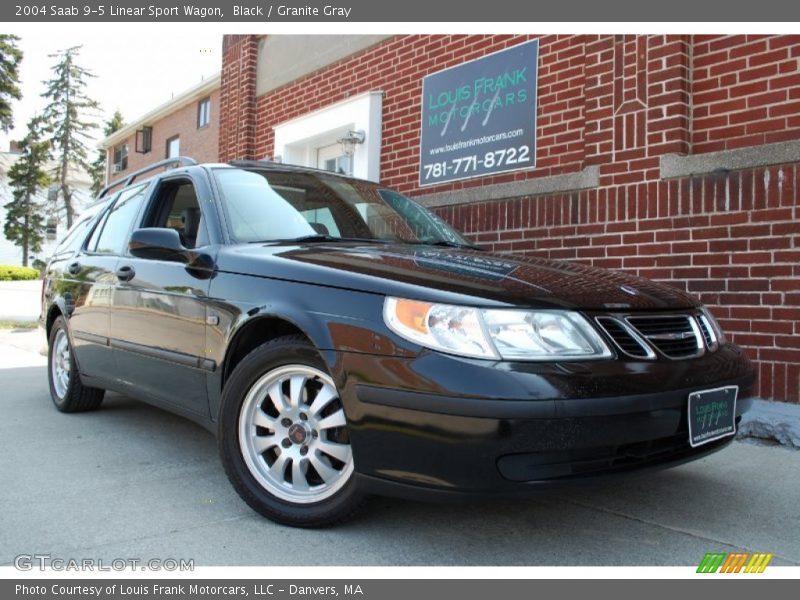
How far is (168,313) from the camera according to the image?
337cm

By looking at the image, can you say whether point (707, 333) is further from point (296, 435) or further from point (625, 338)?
point (296, 435)

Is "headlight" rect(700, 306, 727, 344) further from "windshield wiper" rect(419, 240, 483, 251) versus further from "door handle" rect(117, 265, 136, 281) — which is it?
"door handle" rect(117, 265, 136, 281)

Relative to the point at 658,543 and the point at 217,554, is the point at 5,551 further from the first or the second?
the point at 658,543

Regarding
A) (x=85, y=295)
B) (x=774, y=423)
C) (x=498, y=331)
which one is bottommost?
(x=774, y=423)

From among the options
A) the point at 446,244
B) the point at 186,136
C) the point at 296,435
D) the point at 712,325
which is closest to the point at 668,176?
the point at 446,244

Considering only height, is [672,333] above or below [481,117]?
below

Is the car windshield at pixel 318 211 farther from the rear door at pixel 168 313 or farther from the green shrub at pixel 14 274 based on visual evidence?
the green shrub at pixel 14 274

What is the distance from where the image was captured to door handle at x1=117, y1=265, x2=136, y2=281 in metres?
3.78

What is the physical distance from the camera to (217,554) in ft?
7.72

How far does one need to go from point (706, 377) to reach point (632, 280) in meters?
0.57

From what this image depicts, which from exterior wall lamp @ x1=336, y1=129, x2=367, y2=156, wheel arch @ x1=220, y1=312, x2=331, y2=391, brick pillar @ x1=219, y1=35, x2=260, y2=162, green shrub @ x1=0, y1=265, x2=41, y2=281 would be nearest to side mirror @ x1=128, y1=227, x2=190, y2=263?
wheel arch @ x1=220, y1=312, x2=331, y2=391

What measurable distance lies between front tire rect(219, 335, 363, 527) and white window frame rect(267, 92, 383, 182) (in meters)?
5.02

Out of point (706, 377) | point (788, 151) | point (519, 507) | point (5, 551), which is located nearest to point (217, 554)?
point (5, 551)

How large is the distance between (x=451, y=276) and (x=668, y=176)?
9.56ft
